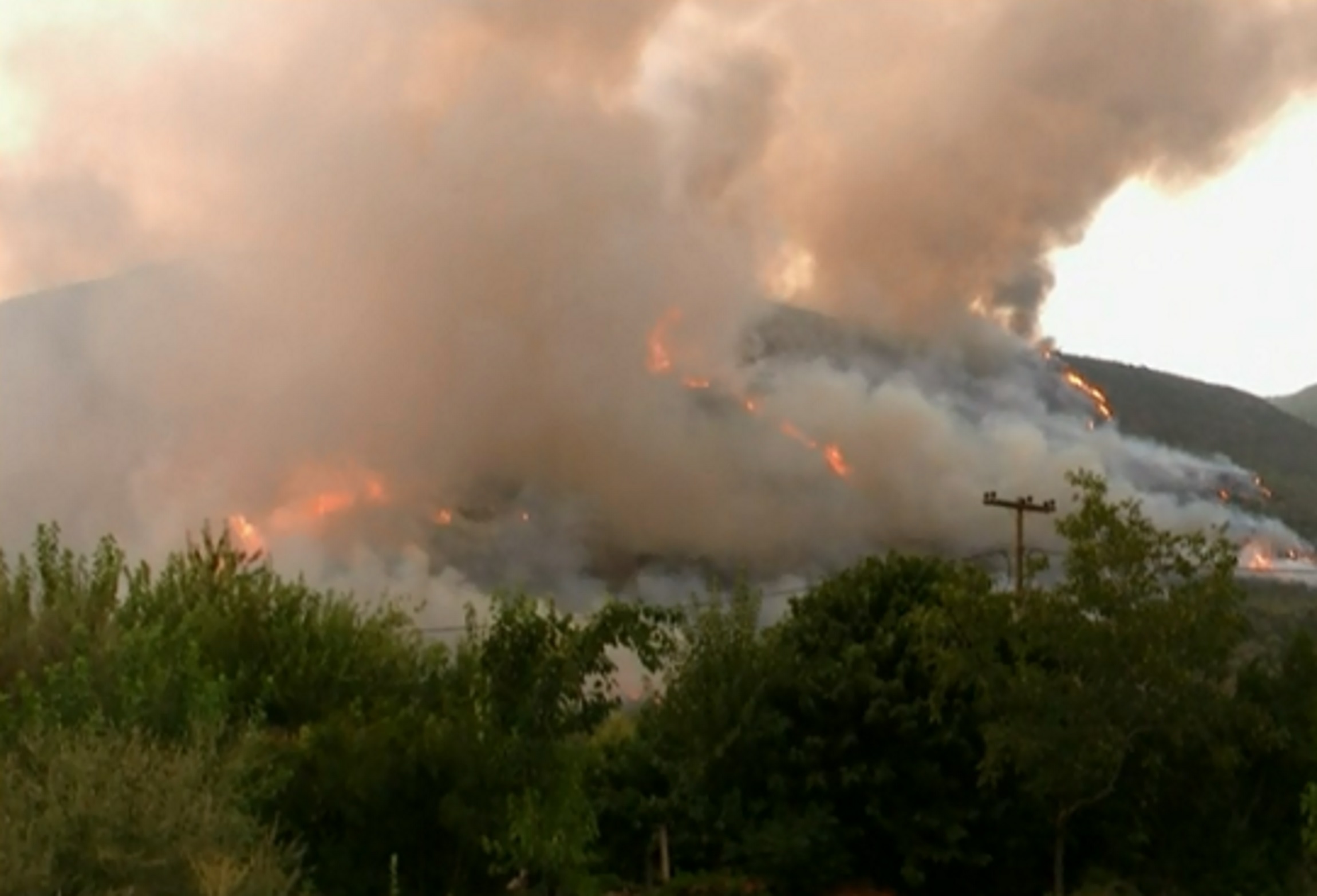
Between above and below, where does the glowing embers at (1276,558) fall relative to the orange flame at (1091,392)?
below

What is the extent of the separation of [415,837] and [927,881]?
16.6m

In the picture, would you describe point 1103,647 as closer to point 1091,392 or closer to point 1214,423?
point 1091,392

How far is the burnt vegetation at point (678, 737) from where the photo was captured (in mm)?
17266

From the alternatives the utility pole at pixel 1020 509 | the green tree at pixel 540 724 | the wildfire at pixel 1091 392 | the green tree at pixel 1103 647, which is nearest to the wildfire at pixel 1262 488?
the wildfire at pixel 1091 392

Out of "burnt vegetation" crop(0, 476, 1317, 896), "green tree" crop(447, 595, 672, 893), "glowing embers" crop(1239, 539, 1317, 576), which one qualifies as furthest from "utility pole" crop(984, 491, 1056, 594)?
"glowing embers" crop(1239, 539, 1317, 576)

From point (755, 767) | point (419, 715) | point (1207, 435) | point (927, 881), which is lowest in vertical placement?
point (927, 881)

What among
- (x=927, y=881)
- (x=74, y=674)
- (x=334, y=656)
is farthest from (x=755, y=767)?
(x=74, y=674)

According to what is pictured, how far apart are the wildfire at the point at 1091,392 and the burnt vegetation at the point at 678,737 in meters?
96.9

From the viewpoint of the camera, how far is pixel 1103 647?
86.0ft

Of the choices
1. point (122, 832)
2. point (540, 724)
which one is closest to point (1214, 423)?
point (540, 724)

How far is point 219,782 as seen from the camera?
16406 millimetres

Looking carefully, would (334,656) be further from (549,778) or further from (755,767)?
(755,767)

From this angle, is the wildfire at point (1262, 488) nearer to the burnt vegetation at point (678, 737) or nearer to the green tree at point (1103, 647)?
the burnt vegetation at point (678, 737)

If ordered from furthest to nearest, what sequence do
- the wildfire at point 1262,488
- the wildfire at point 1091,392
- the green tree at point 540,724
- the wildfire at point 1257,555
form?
the wildfire at point 1091,392, the wildfire at point 1262,488, the wildfire at point 1257,555, the green tree at point 540,724
